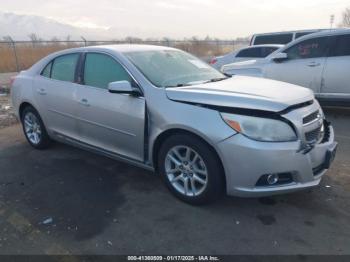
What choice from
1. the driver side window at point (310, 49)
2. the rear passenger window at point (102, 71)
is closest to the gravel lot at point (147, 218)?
the rear passenger window at point (102, 71)

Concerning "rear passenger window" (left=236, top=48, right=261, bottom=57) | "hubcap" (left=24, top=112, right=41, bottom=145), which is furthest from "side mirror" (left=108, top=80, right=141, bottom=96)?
"rear passenger window" (left=236, top=48, right=261, bottom=57)

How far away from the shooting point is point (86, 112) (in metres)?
4.26

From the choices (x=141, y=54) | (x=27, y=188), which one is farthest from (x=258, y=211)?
(x=27, y=188)

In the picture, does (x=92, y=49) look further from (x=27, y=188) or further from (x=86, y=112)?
(x=27, y=188)

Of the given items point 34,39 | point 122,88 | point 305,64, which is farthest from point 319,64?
point 34,39

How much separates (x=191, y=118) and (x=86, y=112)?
5.26 ft

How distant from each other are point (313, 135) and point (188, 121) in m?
1.21

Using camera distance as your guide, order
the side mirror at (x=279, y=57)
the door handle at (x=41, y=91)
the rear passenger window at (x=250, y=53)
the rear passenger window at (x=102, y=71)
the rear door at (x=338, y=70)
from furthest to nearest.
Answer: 1. the rear passenger window at (x=250, y=53)
2. the side mirror at (x=279, y=57)
3. the rear door at (x=338, y=70)
4. the door handle at (x=41, y=91)
5. the rear passenger window at (x=102, y=71)

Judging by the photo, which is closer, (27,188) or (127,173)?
(27,188)

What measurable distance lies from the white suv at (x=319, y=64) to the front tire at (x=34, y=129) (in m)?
4.97

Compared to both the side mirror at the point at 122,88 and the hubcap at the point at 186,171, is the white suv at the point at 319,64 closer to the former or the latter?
the hubcap at the point at 186,171

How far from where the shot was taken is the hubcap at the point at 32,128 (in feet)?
17.4

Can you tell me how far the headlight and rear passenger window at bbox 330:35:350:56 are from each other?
462cm

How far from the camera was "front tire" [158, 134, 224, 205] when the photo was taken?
3.23 metres
